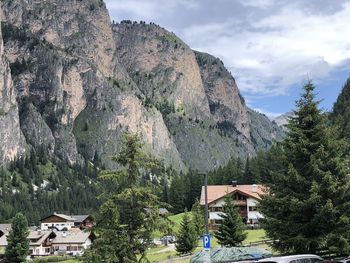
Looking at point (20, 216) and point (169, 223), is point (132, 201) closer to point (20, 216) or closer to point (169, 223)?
point (169, 223)

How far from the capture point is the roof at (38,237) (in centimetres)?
12125

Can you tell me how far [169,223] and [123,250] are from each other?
348cm

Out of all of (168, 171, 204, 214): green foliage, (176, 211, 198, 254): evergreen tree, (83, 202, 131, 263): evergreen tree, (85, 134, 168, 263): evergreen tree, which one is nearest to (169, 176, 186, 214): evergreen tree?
(168, 171, 204, 214): green foliage

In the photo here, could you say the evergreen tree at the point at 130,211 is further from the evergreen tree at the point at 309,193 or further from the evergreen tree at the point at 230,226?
the evergreen tree at the point at 230,226

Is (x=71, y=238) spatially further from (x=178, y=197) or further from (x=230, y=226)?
(x=230, y=226)

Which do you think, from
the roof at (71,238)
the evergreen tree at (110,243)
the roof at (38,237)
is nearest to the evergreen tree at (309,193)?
the evergreen tree at (110,243)

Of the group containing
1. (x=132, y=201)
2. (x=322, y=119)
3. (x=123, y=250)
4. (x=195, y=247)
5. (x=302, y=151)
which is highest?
(x=322, y=119)

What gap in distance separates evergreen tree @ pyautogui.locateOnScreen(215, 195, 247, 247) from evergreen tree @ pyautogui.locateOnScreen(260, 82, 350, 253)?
28.1 meters

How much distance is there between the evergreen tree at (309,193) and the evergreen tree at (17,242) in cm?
5749

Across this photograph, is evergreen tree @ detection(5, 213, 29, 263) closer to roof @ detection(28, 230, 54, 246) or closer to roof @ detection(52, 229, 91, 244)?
roof @ detection(52, 229, 91, 244)

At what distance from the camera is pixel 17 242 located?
78.7 m

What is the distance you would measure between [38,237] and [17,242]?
4794 cm

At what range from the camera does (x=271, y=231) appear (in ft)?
97.5

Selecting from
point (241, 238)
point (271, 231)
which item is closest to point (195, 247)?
point (241, 238)
